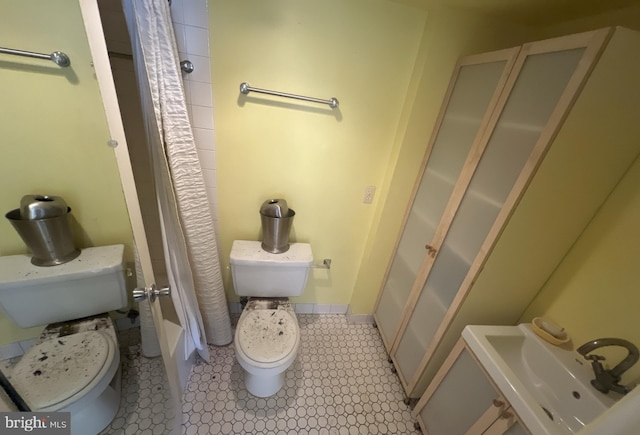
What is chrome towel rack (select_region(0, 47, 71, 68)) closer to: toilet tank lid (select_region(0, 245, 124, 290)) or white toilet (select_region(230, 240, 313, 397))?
toilet tank lid (select_region(0, 245, 124, 290))

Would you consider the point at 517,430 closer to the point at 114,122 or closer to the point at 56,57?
the point at 114,122

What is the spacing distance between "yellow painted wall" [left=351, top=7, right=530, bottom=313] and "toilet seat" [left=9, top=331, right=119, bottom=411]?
1.46 meters


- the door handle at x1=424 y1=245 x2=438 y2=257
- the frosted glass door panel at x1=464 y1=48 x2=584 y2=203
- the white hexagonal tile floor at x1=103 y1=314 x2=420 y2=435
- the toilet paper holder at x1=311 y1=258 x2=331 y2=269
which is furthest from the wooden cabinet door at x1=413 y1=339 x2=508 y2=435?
the toilet paper holder at x1=311 y1=258 x2=331 y2=269

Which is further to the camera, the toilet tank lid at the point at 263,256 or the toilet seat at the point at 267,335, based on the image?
the toilet tank lid at the point at 263,256

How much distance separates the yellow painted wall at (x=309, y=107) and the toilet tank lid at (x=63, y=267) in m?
0.63

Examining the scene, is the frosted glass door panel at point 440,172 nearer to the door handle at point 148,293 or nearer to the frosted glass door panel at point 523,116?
the frosted glass door panel at point 523,116

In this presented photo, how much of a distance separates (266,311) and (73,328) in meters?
0.84

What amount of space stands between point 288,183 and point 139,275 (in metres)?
0.86

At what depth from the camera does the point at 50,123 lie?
2.03ft

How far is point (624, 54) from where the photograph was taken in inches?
26.0

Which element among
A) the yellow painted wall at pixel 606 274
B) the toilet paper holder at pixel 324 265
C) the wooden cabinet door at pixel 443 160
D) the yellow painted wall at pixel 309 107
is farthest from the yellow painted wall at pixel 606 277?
the toilet paper holder at pixel 324 265

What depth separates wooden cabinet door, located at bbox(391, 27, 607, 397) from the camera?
734mm

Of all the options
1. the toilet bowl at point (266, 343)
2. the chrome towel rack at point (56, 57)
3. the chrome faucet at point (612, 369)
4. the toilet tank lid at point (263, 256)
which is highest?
the chrome towel rack at point (56, 57)

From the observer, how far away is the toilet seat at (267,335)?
3.85ft
